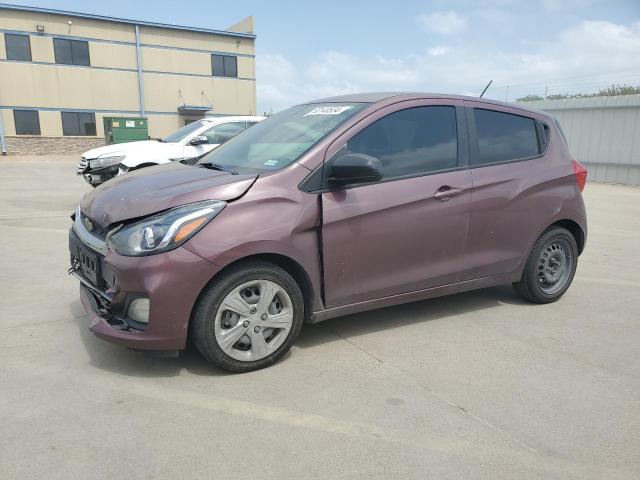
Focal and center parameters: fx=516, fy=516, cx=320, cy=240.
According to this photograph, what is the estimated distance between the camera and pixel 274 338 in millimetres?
3379

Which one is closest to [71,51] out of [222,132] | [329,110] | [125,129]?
[125,129]

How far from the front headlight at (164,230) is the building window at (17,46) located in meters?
30.9

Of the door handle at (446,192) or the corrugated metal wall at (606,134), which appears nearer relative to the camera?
the door handle at (446,192)

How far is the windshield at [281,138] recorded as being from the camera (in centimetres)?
364

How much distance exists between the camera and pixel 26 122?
2906 cm

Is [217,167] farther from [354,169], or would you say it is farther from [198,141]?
[198,141]

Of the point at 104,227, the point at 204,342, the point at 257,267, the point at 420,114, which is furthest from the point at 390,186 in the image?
the point at 104,227

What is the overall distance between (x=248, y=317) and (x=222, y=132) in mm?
7246

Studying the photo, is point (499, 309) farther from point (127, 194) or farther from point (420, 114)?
point (127, 194)

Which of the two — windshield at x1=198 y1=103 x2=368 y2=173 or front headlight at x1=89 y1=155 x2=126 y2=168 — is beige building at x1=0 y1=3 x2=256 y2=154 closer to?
front headlight at x1=89 y1=155 x2=126 y2=168

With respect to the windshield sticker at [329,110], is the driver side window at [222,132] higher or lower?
lower

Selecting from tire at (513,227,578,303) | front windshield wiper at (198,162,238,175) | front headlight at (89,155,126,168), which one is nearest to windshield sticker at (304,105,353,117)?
front windshield wiper at (198,162,238,175)

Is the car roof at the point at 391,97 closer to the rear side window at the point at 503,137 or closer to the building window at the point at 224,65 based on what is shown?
the rear side window at the point at 503,137

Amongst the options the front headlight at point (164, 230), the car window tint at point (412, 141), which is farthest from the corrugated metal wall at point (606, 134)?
the front headlight at point (164, 230)
